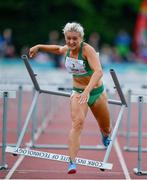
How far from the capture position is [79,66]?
10.3m

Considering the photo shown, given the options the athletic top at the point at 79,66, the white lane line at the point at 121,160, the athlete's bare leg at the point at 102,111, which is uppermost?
the athletic top at the point at 79,66

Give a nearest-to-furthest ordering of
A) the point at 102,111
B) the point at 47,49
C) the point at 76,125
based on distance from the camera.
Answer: the point at 76,125, the point at 102,111, the point at 47,49

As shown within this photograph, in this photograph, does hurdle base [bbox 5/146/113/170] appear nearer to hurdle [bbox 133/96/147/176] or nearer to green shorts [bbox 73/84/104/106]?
hurdle [bbox 133/96/147/176]

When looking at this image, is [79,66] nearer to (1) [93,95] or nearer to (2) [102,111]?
(1) [93,95]

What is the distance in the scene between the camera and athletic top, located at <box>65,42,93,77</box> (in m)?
10.2

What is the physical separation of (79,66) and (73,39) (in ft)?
1.31

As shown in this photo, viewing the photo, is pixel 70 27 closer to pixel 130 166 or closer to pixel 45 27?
pixel 130 166

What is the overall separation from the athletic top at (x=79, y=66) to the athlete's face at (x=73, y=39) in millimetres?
126

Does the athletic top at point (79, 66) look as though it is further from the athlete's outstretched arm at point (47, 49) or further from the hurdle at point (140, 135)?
the hurdle at point (140, 135)

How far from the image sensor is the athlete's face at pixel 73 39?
33.0ft

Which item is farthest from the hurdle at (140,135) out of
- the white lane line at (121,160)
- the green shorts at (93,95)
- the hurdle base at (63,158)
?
the hurdle base at (63,158)

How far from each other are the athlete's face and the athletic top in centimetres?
13

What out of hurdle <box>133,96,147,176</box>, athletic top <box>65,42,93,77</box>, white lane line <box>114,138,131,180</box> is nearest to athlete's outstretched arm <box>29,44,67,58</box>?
athletic top <box>65,42,93,77</box>

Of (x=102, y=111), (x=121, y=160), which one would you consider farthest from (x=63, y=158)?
(x=121, y=160)
